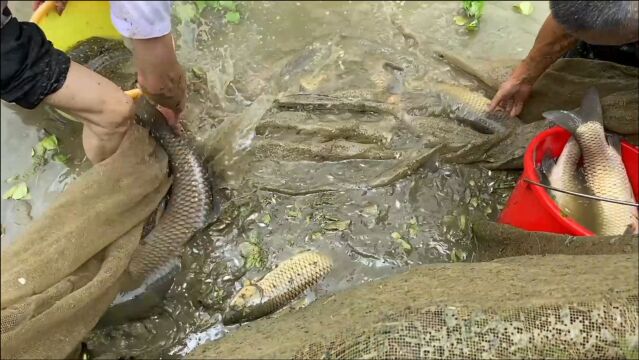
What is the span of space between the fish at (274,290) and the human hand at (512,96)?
147 centimetres

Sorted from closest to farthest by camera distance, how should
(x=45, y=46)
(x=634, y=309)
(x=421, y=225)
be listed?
(x=634, y=309), (x=45, y=46), (x=421, y=225)

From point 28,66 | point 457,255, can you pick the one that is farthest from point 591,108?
point 28,66

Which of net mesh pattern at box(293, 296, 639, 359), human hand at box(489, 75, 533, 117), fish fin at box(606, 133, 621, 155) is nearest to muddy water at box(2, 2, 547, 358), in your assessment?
human hand at box(489, 75, 533, 117)

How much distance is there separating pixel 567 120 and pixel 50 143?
114 inches

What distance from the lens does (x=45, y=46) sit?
238 cm

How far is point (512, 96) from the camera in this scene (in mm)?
3324

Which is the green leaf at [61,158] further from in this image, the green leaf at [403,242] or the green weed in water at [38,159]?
the green leaf at [403,242]

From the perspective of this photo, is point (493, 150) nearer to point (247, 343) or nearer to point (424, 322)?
point (424, 322)

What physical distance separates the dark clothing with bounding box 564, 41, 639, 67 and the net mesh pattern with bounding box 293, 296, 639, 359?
1694 mm

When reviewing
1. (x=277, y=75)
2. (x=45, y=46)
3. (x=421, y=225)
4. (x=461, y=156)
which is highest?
(x=45, y=46)

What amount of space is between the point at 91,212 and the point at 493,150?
224 centimetres

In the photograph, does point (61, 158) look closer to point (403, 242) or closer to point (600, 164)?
point (403, 242)

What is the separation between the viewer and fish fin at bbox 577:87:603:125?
2787mm

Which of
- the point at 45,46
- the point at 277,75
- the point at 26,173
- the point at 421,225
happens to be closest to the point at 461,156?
the point at 421,225
